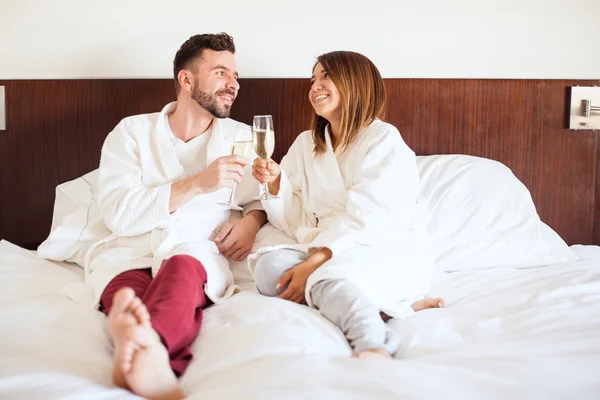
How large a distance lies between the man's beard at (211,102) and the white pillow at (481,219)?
729mm

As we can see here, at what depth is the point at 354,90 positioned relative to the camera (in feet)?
5.94

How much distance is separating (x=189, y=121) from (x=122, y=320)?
1052mm

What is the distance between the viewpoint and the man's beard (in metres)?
1.98

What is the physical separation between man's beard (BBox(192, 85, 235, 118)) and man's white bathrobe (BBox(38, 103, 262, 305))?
42 millimetres

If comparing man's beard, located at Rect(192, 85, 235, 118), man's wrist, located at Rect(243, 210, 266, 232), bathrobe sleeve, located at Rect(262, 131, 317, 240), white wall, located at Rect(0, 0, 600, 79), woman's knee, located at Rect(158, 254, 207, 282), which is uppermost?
white wall, located at Rect(0, 0, 600, 79)

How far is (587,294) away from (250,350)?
96cm

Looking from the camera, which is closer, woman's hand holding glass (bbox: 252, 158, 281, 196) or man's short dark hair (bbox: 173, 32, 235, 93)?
woman's hand holding glass (bbox: 252, 158, 281, 196)

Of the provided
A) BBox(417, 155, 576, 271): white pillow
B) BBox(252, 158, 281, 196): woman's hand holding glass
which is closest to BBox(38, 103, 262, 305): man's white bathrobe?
BBox(252, 158, 281, 196): woman's hand holding glass

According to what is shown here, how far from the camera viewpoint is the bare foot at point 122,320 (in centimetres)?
106

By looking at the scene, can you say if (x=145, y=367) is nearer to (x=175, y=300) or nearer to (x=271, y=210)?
(x=175, y=300)

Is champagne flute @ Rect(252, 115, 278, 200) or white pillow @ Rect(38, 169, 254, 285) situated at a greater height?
champagne flute @ Rect(252, 115, 278, 200)

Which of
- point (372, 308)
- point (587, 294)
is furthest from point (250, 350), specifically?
point (587, 294)

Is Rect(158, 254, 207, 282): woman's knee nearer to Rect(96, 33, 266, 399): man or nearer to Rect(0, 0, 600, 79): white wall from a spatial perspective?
Rect(96, 33, 266, 399): man

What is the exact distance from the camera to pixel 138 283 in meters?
1.63
